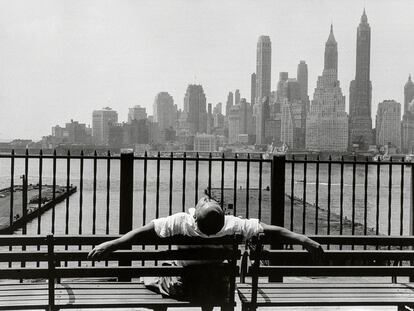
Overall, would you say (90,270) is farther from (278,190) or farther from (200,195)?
(200,195)

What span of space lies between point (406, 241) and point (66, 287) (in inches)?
89.8

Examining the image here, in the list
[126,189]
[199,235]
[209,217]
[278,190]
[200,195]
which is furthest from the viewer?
[200,195]

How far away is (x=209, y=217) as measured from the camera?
346 centimetres

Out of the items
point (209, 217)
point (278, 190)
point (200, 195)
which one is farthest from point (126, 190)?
point (200, 195)

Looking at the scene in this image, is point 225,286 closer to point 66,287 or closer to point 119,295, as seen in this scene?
point 119,295

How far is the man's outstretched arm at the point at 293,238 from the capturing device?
3.65 meters

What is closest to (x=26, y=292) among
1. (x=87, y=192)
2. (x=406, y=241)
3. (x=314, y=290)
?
(x=314, y=290)

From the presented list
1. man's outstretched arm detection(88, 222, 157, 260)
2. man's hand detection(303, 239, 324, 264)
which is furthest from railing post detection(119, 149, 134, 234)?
man's hand detection(303, 239, 324, 264)

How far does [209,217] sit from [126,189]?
8.79 feet

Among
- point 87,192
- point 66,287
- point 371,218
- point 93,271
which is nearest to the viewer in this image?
point 93,271

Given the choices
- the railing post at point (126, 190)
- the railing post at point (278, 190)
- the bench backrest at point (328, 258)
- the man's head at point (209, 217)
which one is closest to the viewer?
the man's head at point (209, 217)

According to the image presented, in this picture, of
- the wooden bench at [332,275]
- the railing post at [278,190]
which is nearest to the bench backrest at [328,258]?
the wooden bench at [332,275]

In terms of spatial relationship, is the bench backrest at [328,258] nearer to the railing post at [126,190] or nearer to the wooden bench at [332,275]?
the wooden bench at [332,275]

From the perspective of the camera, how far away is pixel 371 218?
50156 mm
